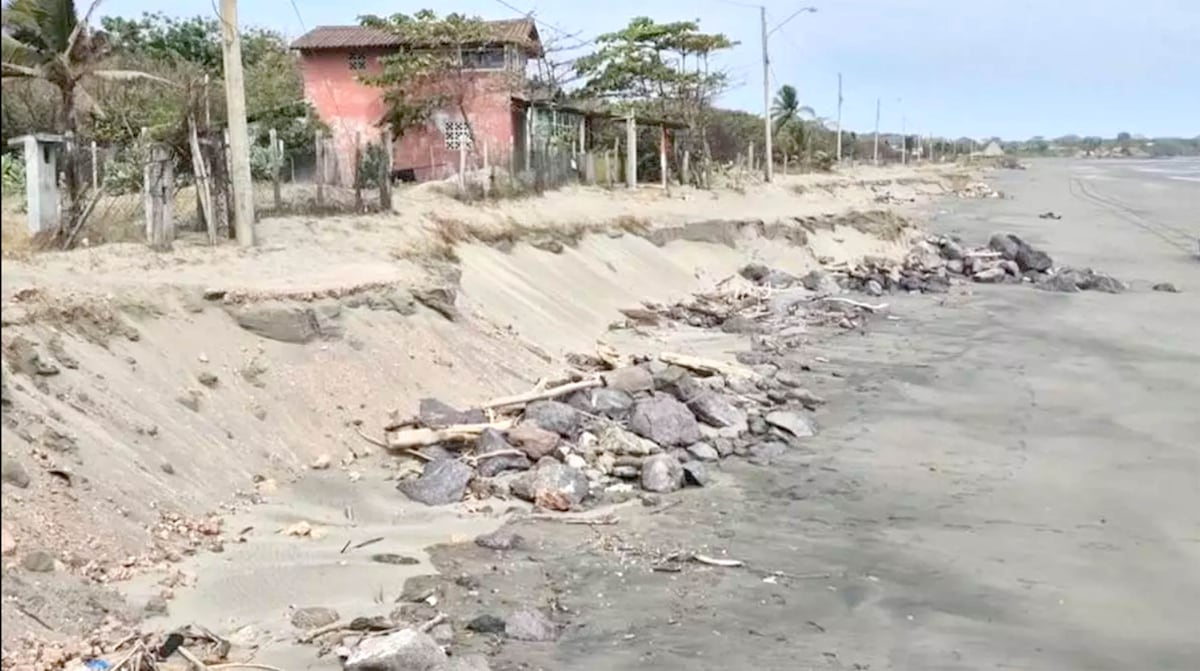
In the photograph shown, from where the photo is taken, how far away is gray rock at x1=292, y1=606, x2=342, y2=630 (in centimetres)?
756

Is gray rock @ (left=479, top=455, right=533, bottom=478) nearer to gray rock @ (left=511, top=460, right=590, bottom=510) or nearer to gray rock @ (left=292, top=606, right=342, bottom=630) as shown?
gray rock @ (left=511, top=460, right=590, bottom=510)

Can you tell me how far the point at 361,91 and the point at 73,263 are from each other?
28.2m

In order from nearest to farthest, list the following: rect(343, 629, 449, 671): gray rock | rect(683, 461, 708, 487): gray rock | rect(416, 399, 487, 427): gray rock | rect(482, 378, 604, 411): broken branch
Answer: rect(343, 629, 449, 671): gray rock
rect(683, 461, 708, 487): gray rock
rect(416, 399, 487, 427): gray rock
rect(482, 378, 604, 411): broken branch

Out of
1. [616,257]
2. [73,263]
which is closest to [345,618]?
[73,263]

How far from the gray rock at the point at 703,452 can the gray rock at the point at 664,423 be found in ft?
0.38

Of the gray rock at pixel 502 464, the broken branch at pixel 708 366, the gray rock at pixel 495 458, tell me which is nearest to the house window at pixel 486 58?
the broken branch at pixel 708 366

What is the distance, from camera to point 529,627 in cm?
777

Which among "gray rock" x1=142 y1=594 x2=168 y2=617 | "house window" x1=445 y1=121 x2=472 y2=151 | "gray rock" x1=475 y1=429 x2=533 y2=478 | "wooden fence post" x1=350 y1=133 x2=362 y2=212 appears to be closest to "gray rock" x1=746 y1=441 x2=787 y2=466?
"gray rock" x1=475 y1=429 x2=533 y2=478

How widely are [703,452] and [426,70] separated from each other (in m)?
25.6

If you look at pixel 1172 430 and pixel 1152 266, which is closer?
pixel 1172 430

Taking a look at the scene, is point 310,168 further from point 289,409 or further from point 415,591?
point 415,591

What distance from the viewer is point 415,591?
332 inches

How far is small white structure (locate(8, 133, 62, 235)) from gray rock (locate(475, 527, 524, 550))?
6.53 m

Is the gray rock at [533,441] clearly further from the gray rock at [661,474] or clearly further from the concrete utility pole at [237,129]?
the concrete utility pole at [237,129]
